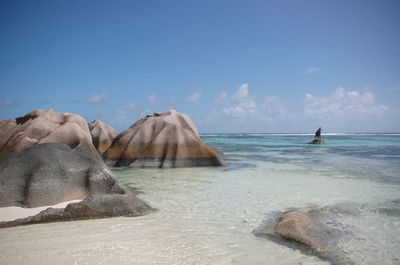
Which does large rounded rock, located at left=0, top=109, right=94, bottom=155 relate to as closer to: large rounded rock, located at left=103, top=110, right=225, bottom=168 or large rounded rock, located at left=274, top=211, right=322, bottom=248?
large rounded rock, located at left=103, top=110, right=225, bottom=168

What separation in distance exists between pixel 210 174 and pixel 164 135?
11.8ft

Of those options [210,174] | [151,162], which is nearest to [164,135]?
[151,162]

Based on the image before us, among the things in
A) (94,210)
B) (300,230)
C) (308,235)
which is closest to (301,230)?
(300,230)

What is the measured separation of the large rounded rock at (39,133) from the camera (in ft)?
35.8

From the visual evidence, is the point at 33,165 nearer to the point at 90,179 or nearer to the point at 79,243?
the point at 90,179

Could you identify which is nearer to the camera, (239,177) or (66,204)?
(66,204)

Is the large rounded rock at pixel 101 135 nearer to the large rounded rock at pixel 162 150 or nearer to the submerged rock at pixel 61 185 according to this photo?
the large rounded rock at pixel 162 150

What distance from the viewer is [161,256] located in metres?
3.48

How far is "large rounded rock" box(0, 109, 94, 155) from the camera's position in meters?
10.9

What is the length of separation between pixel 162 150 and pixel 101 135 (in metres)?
6.91

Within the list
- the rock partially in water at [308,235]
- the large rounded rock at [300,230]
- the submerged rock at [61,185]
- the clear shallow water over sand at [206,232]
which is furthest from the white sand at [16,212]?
the large rounded rock at [300,230]

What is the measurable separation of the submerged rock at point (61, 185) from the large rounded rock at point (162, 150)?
6858 mm

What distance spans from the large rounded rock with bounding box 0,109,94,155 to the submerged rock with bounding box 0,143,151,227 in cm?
581

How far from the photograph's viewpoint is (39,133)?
11539 millimetres
